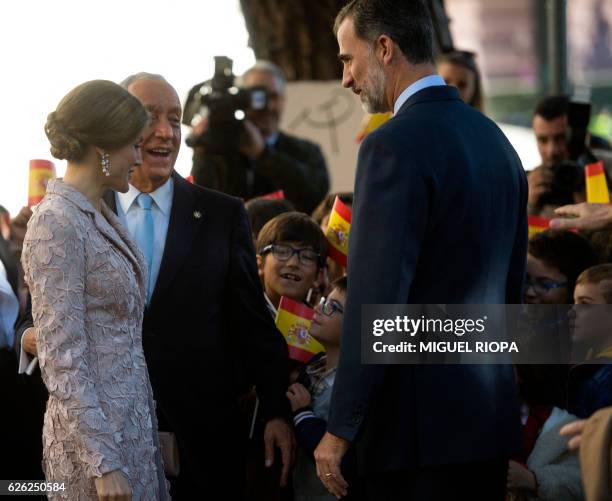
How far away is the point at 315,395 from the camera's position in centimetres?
492

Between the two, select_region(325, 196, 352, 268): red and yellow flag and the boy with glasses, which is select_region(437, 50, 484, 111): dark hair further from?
the boy with glasses

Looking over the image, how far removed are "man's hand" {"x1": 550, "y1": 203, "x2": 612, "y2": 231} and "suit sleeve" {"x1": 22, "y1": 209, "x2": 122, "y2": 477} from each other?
7.24ft

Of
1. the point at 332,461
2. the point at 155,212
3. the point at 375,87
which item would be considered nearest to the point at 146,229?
the point at 155,212

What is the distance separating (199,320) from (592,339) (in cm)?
140

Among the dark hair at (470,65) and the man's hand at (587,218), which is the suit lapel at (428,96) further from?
the dark hair at (470,65)

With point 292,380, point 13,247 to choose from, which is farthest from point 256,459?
point 13,247

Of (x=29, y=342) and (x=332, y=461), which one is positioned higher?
(x=29, y=342)

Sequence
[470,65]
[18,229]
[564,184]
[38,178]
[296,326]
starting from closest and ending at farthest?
[296,326] < [38,178] < [564,184] < [18,229] < [470,65]

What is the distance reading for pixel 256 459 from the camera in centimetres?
498

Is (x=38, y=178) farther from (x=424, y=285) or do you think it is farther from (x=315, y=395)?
(x=424, y=285)

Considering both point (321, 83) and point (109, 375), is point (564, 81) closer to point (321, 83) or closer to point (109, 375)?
point (321, 83)

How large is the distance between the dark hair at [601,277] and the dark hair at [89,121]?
188 centimetres

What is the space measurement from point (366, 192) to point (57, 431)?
1.09m

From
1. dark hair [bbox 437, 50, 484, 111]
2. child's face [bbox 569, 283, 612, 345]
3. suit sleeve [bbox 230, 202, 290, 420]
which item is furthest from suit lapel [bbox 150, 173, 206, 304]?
dark hair [bbox 437, 50, 484, 111]
